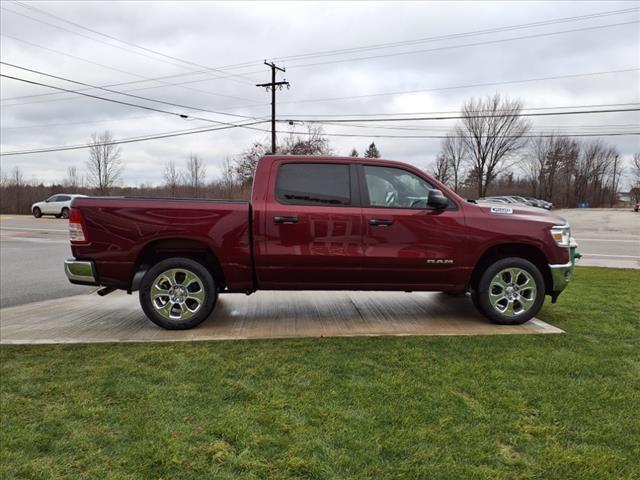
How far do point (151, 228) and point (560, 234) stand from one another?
4.61m

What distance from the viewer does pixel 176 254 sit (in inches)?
219

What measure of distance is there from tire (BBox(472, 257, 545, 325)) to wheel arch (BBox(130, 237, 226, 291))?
120 inches

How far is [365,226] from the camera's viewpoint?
5.32m

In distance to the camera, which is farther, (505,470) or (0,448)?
(0,448)

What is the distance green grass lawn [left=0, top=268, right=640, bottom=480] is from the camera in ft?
8.75

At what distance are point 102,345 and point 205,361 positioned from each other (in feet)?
4.22

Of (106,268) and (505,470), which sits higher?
(106,268)

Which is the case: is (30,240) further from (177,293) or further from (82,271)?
(177,293)

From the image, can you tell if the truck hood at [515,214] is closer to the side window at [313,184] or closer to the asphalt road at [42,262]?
the side window at [313,184]

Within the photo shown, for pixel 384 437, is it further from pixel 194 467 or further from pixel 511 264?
pixel 511 264

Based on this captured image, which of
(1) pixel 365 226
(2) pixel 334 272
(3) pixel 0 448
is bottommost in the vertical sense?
(3) pixel 0 448

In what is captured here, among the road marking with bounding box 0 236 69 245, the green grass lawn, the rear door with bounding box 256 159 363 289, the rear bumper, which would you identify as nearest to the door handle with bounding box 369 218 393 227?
the rear door with bounding box 256 159 363 289

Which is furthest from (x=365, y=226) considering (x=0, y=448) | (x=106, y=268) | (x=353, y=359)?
(x=0, y=448)

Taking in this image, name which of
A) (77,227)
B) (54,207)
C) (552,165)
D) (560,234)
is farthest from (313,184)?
(552,165)
